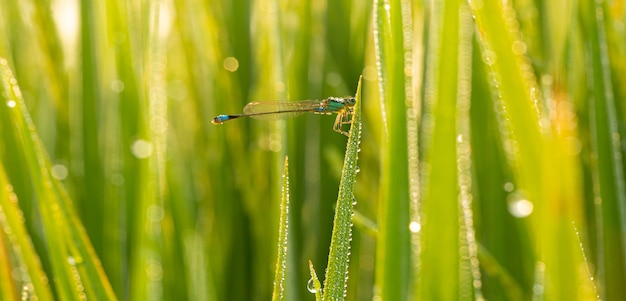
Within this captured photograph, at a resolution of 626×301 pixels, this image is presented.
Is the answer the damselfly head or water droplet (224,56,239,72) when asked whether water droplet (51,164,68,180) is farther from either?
the damselfly head

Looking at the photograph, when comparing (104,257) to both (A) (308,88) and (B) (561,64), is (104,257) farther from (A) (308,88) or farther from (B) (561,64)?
(B) (561,64)

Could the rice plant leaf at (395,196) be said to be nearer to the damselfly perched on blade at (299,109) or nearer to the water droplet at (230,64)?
the damselfly perched on blade at (299,109)

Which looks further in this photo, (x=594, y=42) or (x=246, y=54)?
(x=246, y=54)

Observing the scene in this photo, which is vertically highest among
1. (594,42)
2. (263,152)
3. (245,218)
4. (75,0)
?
(75,0)

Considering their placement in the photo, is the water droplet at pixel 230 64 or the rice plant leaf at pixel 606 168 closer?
the rice plant leaf at pixel 606 168

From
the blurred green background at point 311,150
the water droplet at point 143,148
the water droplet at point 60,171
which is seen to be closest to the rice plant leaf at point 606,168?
the blurred green background at point 311,150

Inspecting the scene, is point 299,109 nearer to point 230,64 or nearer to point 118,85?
point 230,64

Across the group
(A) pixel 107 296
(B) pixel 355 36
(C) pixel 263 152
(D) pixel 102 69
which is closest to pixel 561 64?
(B) pixel 355 36
